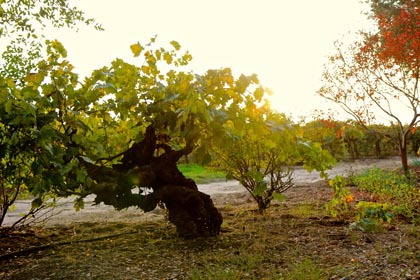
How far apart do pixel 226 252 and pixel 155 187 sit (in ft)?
3.71

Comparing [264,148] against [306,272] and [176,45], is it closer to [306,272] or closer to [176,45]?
[176,45]

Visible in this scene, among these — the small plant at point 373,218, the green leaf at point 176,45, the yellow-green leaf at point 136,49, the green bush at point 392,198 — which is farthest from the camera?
the green bush at point 392,198

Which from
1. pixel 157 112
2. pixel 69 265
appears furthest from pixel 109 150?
pixel 69 265

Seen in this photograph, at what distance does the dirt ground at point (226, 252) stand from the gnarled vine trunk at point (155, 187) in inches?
9.9

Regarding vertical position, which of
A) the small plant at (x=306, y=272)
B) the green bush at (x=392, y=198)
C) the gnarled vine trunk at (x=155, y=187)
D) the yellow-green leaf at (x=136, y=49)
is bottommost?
the small plant at (x=306, y=272)

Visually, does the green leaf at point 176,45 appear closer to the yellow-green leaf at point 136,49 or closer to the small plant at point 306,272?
the yellow-green leaf at point 136,49

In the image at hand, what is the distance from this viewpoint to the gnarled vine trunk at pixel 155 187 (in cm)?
436

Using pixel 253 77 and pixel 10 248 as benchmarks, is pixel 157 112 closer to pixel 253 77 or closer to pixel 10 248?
pixel 253 77

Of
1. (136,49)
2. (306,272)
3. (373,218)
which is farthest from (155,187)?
(373,218)

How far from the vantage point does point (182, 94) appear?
12.6 ft

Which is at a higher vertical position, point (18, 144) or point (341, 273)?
point (18, 144)

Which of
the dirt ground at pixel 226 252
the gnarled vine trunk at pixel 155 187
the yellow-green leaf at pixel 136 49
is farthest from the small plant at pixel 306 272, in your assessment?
the yellow-green leaf at pixel 136 49

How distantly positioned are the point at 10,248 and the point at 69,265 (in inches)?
62.2

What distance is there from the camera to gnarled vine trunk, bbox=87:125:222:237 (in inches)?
172
